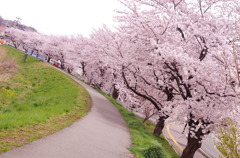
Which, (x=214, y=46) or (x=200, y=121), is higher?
(x=214, y=46)

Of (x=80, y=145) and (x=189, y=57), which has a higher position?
(x=189, y=57)

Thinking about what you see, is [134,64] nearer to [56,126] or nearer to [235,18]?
[235,18]

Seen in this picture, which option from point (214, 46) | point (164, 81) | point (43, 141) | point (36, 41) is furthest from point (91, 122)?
point (36, 41)

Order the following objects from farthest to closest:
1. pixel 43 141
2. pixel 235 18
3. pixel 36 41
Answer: pixel 36 41 < pixel 235 18 < pixel 43 141

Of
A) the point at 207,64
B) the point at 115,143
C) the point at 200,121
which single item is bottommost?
the point at 115,143

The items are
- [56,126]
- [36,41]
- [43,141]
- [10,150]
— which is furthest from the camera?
[36,41]

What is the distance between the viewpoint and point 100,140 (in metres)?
7.48

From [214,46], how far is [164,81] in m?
3.03

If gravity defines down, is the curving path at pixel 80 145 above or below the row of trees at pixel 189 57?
below

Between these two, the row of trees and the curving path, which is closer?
the curving path

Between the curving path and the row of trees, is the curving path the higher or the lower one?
the lower one

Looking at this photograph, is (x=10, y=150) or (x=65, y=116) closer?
(x=10, y=150)

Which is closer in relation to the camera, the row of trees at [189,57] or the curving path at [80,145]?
the curving path at [80,145]

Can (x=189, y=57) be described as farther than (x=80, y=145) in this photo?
Yes
